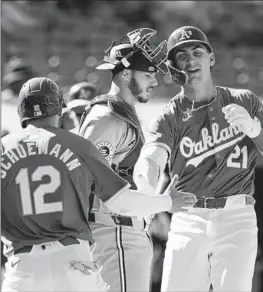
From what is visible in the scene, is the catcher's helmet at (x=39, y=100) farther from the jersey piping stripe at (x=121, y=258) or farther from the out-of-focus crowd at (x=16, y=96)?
the out-of-focus crowd at (x=16, y=96)

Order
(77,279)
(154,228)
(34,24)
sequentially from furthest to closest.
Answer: (34,24)
(154,228)
(77,279)

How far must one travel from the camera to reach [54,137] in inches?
120

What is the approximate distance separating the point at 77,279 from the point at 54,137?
532 mm

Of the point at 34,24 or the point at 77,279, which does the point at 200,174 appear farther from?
the point at 34,24

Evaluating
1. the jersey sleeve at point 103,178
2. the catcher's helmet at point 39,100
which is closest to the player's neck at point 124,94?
the catcher's helmet at point 39,100

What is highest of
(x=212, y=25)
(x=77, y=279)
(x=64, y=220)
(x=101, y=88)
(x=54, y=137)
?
(x=212, y=25)

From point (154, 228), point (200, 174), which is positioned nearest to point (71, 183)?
point (200, 174)

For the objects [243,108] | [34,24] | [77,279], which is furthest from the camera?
[34,24]

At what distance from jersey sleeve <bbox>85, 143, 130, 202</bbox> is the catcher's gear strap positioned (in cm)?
64

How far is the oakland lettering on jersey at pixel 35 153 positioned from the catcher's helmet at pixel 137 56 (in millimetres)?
1107

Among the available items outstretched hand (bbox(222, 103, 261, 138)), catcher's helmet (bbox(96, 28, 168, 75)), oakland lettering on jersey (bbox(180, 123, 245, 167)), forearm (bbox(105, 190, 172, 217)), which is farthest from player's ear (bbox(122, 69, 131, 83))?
forearm (bbox(105, 190, 172, 217))

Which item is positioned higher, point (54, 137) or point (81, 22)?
point (81, 22)

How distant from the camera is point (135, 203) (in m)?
3.16

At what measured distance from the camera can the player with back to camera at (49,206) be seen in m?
2.98
